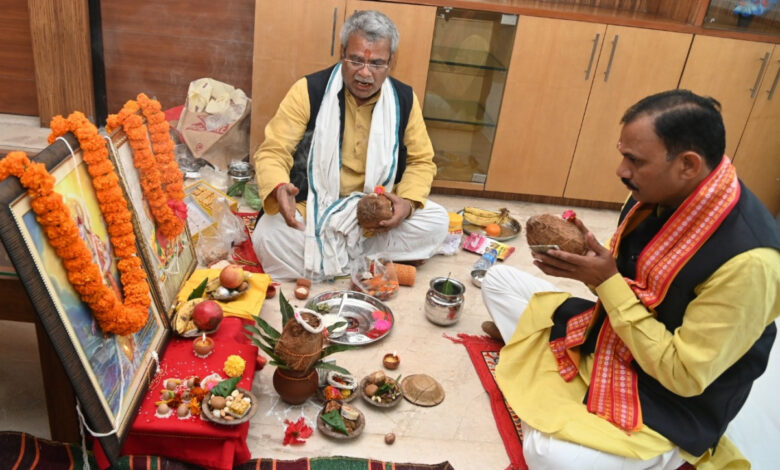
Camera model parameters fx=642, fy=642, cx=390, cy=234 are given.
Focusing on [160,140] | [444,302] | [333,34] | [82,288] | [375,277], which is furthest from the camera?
[333,34]

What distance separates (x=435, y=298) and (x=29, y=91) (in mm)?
3409

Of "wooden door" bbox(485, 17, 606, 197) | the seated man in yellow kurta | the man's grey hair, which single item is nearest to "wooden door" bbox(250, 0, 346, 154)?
the man's grey hair

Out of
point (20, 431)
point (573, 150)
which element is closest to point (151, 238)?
point (20, 431)

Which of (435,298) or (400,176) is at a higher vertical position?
(400,176)

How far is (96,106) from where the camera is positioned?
15.0ft

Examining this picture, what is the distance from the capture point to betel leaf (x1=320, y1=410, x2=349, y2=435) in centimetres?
224

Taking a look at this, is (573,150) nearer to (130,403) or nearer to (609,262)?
(609,262)

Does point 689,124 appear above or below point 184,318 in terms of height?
above

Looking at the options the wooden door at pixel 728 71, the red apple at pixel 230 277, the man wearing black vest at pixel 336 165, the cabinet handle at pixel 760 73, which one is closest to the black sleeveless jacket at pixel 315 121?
the man wearing black vest at pixel 336 165

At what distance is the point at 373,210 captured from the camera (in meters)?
3.11

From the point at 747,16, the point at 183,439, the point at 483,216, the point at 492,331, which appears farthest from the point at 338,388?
the point at 747,16

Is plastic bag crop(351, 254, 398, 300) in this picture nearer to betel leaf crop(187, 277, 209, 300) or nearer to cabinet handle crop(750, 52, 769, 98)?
betel leaf crop(187, 277, 209, 300)

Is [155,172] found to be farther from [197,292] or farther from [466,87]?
[466,87]

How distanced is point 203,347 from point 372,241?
131cm
